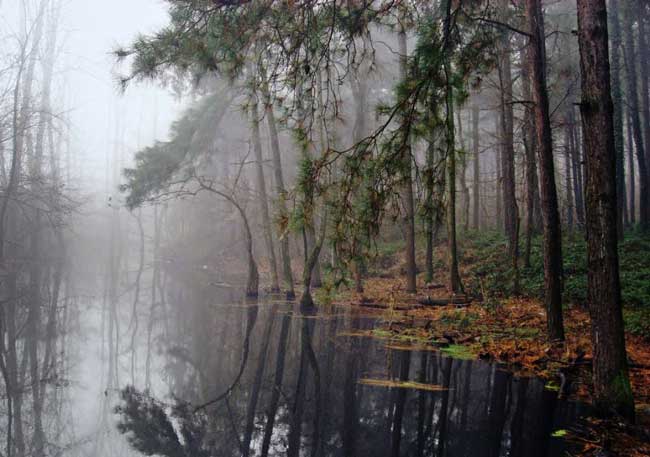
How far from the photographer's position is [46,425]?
183 inches

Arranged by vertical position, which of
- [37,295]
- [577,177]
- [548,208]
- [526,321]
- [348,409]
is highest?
[577,177]

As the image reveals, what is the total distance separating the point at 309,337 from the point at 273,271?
8.01m

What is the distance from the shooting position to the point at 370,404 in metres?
5.45

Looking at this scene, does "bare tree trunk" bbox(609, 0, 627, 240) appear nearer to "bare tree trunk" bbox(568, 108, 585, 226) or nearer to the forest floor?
"bare tree trunk" bbox(568, 108, 585, 226)

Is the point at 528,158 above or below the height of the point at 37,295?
above

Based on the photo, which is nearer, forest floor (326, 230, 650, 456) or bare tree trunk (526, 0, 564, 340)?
forest floor (326, 230, 650, 456)

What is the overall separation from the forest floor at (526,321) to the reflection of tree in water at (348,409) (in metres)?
0.53

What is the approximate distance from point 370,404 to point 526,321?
542 cm

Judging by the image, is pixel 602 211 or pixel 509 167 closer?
pixel 602 211

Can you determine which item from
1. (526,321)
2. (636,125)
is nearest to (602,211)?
(526,321)

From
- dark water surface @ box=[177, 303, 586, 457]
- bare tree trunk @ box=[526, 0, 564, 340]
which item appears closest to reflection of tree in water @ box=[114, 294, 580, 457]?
dark water surface @ box=[177, 303, 586, 457]

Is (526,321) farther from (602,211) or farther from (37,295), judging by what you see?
(37,295)

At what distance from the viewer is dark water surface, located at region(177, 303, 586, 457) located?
4383 mm

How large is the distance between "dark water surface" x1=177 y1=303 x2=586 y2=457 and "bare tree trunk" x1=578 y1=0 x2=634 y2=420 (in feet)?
1.95
